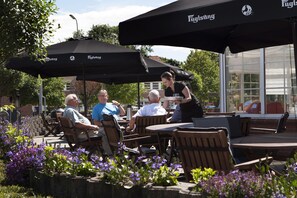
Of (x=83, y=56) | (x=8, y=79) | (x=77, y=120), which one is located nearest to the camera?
(x=77, y=120)

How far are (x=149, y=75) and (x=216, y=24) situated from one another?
10.3 meters

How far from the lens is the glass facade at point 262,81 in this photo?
11.7 meters

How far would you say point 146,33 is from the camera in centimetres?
586

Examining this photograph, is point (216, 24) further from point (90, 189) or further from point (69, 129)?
point (69, 129)

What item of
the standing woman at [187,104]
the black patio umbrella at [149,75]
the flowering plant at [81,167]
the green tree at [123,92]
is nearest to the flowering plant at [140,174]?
the flowering plant at [81,167]

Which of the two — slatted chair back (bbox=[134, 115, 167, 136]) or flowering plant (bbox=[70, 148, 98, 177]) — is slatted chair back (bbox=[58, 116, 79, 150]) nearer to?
slatted chair back (bbox=[134, 115, 167, 136])

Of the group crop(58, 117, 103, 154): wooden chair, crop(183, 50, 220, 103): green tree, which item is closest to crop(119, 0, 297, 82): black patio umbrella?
crop(58, 117, 103, 154): wooden chair

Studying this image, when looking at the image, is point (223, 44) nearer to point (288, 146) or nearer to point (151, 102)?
point (151, 102)

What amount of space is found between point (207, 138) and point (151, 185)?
0.74 meters

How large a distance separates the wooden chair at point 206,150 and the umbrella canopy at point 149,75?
7.30 m

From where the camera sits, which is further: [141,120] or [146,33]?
[141,120]

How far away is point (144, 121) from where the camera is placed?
Answer: 8.11 m

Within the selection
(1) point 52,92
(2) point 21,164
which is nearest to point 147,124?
(2) point 21,164

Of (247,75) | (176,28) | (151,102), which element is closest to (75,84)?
(247,75)
